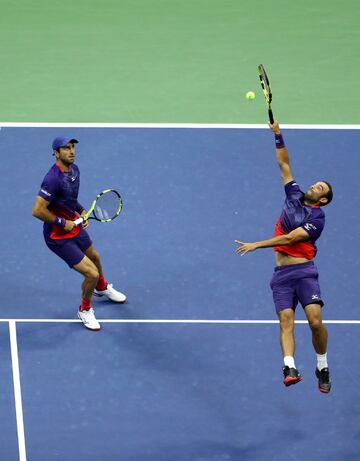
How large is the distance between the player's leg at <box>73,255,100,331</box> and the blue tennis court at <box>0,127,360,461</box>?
0.56 feet

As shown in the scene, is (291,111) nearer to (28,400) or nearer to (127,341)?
(127,341)

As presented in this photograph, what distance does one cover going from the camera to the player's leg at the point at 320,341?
12430mm

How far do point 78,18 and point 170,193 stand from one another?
701 cm

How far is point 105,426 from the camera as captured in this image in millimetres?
12672

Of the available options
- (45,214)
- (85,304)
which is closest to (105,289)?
(85,304)

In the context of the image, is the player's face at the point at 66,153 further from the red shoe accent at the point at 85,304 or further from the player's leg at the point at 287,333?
the player's leg at the point at 287,333

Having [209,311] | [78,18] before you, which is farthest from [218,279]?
[78,18]

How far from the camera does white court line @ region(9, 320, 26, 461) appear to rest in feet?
40.3

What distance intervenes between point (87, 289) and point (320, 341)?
326cm

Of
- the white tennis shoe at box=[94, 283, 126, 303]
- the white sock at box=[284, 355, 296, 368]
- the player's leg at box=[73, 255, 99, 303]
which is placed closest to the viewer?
the white sock at box=[284, 355, 296, 368]

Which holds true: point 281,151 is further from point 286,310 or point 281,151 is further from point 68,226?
point 68,226

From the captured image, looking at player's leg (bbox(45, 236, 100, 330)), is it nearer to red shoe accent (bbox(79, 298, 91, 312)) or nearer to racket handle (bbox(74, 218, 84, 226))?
red shoe accent (bbox(79, 298, 91, 312))

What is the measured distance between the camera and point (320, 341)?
12492 mm

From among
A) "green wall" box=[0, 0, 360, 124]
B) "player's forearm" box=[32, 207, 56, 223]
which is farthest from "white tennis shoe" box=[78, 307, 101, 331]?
"green wall" box=[0, 0, 360, 124]
